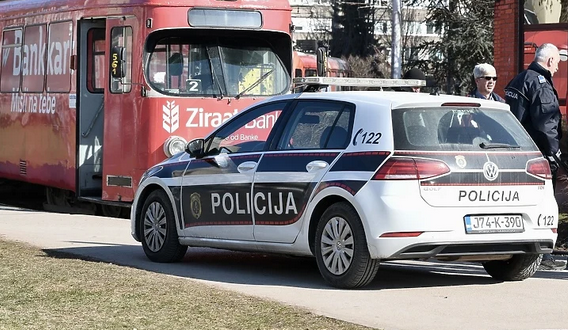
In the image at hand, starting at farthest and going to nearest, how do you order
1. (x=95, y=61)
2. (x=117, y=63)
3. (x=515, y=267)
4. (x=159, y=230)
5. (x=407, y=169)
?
(x=95, y=61) → (x=117, y=63) → (x=159, y=230) → (x=515, y=267) → (x=407, y=169)

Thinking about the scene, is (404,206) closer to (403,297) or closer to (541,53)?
(403,297)

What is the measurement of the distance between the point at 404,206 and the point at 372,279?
83cm

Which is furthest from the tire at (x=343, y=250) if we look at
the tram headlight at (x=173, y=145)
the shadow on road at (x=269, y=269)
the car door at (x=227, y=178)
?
the tram headlight at (x=173, y=145)

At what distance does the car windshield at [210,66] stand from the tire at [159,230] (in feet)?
13.9

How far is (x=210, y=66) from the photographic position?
15914 millimetres

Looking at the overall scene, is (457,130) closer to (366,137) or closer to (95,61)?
(366,137)

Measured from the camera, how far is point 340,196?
9.58m

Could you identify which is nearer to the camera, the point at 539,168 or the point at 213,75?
the point at 539,168

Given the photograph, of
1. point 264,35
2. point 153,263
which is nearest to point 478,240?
point 153,263

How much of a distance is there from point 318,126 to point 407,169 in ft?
3.79

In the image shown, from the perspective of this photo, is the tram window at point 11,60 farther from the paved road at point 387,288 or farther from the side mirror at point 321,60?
the paved road at point 387,288

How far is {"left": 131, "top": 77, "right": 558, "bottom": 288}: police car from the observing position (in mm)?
9258

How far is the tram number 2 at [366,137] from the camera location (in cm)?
943

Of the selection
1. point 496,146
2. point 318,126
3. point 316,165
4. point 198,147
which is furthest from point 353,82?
point 198,147
